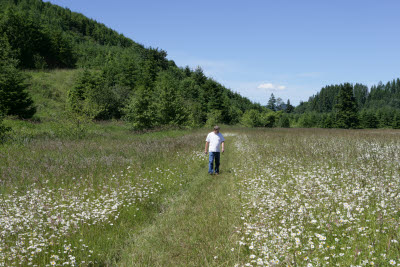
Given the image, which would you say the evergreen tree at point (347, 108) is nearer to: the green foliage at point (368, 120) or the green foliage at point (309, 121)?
the green foliage at point (368, 120)

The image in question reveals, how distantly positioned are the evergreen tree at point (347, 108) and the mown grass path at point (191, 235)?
71851mm

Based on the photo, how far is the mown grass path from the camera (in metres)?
3.92

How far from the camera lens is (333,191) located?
5.52 metres

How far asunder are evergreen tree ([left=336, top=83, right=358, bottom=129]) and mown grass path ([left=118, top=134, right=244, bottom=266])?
7185cm

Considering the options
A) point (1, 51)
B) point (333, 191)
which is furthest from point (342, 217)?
point (1, 51)

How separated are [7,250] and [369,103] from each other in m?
237

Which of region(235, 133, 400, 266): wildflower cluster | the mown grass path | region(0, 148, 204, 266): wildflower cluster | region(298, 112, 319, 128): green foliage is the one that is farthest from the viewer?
region(298, 112, 319, 128): green foliage

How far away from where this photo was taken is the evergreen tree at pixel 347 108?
213 feet

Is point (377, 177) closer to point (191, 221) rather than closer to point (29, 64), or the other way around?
point (191, 221)

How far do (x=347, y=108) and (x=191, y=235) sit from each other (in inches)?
3003

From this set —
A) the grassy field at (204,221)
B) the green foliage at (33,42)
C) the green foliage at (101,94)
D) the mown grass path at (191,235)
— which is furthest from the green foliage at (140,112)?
the green foliage at (33,42)

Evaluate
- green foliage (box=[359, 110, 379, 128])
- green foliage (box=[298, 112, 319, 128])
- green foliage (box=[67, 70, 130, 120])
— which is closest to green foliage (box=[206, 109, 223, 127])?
green foliage (box=[67, 70, 130, 120])

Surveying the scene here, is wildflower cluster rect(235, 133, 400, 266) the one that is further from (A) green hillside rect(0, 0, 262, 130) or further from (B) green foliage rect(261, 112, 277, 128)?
(B) green foliage rect(261, 112, 277, 128)

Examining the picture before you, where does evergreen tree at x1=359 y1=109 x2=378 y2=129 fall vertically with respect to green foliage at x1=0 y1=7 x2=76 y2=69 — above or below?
below
